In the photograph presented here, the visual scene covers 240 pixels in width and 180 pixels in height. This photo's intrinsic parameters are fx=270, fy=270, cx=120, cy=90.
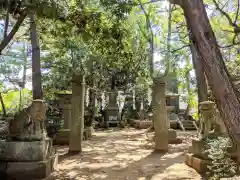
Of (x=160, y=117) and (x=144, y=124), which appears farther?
(x=144, y=124)

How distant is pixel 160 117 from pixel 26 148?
444cm

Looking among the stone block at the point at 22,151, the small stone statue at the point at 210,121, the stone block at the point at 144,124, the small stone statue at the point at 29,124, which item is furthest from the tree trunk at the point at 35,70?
the stone block at the point at 144,124

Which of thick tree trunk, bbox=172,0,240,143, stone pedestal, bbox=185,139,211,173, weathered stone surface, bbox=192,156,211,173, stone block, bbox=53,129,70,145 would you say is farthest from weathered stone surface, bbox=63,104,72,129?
thick tree trunk, bbox=172,0,240,143

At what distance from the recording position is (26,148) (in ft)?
18.4

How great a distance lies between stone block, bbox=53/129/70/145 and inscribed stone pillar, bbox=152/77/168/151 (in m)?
3.52

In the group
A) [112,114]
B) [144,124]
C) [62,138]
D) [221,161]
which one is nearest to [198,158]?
[221,161]

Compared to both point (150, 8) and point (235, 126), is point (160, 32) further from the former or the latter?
point (235, 126)

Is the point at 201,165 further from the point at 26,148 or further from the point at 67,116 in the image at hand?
the point at 67,116

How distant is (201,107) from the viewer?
20.0 feet

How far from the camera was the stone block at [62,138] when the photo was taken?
10148 mm

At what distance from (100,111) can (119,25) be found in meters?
11.3

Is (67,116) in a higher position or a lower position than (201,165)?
higher

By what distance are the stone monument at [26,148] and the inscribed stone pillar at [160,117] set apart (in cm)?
388

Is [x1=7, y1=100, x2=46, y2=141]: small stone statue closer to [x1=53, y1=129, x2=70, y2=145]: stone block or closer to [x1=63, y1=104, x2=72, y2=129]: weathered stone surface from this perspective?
[x1=53, y1=129, x2=70, y2=145]: stone block
